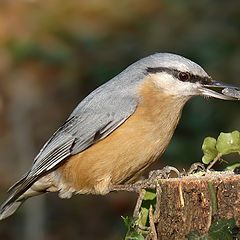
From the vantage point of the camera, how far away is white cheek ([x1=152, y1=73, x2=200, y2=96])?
4.06m

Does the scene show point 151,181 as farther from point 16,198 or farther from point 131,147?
point 16,198

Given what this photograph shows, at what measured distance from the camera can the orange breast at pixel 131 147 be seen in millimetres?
3916

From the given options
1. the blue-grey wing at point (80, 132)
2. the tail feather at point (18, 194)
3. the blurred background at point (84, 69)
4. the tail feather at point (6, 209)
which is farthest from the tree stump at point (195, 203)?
the blurred background at point (84, 69)

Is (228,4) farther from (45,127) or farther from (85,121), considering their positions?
(85,121)

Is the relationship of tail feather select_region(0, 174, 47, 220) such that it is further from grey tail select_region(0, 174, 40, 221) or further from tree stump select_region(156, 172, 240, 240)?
tree stump select_region(156, 172, 240, 240)

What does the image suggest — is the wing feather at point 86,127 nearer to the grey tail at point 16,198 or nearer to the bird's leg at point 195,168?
the grey tail at point 16,198

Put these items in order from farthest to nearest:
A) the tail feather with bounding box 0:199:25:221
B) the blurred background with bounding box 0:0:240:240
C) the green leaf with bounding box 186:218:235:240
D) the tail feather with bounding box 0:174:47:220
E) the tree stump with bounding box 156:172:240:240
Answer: the blurred background with bounding box 0:0:240:240 < the tail feather with bounding box 0:199:25:221 < the tail feather with bounding box 0:174:47:220 < the tree stump with bounding box 156:172:240:240 < the green leaf with bounding box 186:218:235:240

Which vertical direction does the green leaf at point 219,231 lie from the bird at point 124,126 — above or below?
below

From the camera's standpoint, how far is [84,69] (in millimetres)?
7926

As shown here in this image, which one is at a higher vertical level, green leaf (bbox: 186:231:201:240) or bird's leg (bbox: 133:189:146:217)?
bird's leg (bbox: 133:189:146:217)

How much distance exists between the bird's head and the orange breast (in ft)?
0.20

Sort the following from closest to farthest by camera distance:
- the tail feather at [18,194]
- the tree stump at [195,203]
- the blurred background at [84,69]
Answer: the tree stump at [195,203] → the tail feather at [18,194] → the blurred background at [84,69]

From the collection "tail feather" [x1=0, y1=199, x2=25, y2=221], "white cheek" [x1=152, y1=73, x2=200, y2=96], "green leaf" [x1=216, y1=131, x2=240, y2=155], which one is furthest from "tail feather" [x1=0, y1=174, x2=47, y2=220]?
"green leaf" [x1=216, y1=131, x2=240, y2=155]

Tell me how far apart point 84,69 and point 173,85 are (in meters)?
3.92
